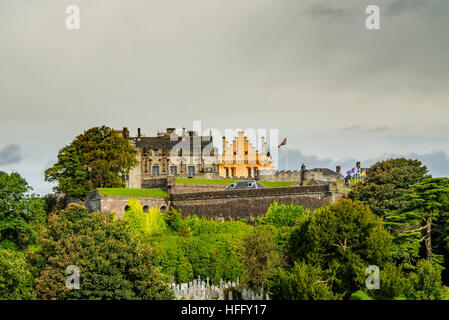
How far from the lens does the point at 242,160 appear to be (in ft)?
322

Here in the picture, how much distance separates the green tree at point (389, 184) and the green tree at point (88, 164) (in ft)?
91.7

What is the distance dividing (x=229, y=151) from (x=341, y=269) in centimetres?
5746

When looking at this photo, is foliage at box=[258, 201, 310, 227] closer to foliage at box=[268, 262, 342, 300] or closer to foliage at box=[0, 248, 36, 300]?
foliage at box=[268, 262, 342, 300]

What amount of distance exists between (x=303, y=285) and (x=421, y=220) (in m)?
15.8

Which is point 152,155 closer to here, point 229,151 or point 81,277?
point 229,151

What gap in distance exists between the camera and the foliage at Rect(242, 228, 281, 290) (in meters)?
46.0

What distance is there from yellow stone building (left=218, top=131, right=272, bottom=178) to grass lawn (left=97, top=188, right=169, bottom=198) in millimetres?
22751

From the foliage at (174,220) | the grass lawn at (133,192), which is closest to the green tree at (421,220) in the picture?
the foliage at (174,220)

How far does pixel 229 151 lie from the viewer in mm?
99188

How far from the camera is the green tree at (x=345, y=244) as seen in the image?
4247cm

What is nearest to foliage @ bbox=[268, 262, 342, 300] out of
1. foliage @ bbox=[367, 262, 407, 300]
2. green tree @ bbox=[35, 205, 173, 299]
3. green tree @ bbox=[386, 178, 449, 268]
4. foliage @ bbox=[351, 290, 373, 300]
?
foliage @ bbox=[351, 290, 373, 300]

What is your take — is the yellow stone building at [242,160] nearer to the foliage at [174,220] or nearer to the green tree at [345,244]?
the foliage at [174,220]
